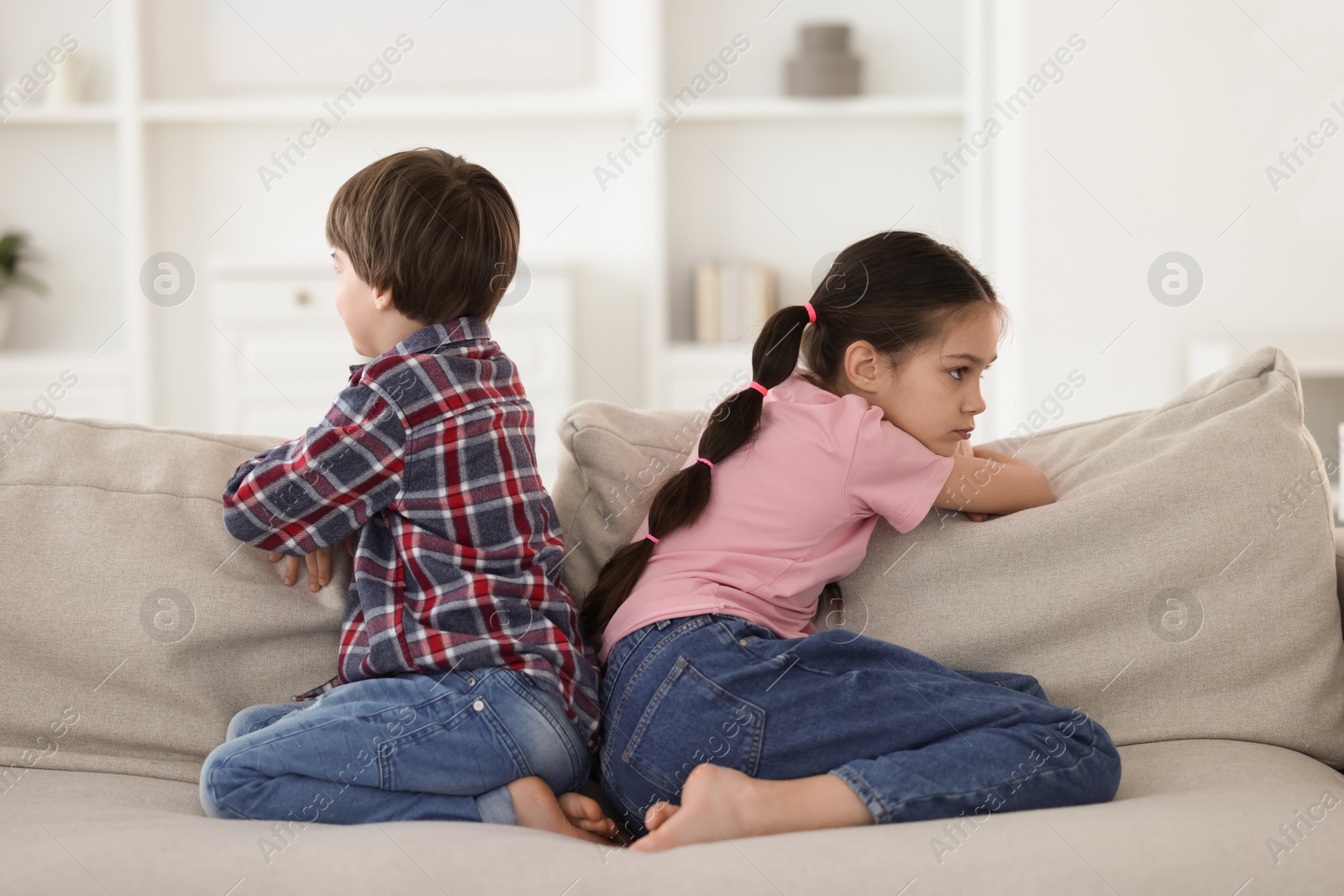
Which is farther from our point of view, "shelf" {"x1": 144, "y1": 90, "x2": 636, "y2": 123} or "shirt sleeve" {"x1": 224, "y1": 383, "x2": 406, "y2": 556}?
"shelf" {"x1": 144, "y1": 90, "x2": 636, "y2": 123}

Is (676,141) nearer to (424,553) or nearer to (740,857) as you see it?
(424,553)

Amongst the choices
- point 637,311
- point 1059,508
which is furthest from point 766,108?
point 1059,508

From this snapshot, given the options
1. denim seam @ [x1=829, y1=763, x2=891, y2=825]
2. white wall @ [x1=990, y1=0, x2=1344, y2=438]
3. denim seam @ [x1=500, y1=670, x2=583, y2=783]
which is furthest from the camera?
white wall @ [x1=990, y1=0, x2=1344, y2=438]

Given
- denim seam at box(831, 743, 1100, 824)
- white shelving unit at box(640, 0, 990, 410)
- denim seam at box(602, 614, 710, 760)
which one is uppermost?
white shelving unit at box(640, 0, 990, 410)

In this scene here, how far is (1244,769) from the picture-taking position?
1168mm

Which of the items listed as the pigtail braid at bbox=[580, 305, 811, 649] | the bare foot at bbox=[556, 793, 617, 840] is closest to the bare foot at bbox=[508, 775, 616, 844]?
the bare foot at bbox=[556, 793, 617, 840]

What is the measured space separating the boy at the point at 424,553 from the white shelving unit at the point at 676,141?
106 inches

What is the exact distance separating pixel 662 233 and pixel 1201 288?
66.6 inches

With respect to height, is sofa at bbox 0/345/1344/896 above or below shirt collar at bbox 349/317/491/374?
below

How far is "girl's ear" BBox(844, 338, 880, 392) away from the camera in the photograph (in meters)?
1.35

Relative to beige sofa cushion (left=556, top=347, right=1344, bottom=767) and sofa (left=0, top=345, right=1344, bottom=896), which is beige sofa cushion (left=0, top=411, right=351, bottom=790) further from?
beige sofa cushion (left=556, top=347, right=1344, bottom=767)

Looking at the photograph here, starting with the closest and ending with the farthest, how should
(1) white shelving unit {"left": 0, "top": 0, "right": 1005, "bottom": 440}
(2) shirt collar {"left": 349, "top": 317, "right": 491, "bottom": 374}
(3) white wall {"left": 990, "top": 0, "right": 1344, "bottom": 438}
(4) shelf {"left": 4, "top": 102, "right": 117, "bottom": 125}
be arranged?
(2) shirt collar {"left": 349, "top": 317, "right": 491, "bottom": 374}, (3) white wall {"left": 990, "top": 0, "right": 1344, "bottom": 438}, (4) shelf {"left": 4, "top": 102, "right": 117, "bottom": 125}, (1) white shelving unit {"left": 0, "top": 0, "right": 1005, "bottom": 440}

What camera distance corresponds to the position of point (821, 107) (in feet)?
12.9

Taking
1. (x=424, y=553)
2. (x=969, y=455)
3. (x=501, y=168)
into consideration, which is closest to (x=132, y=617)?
(x=424, y=553)
